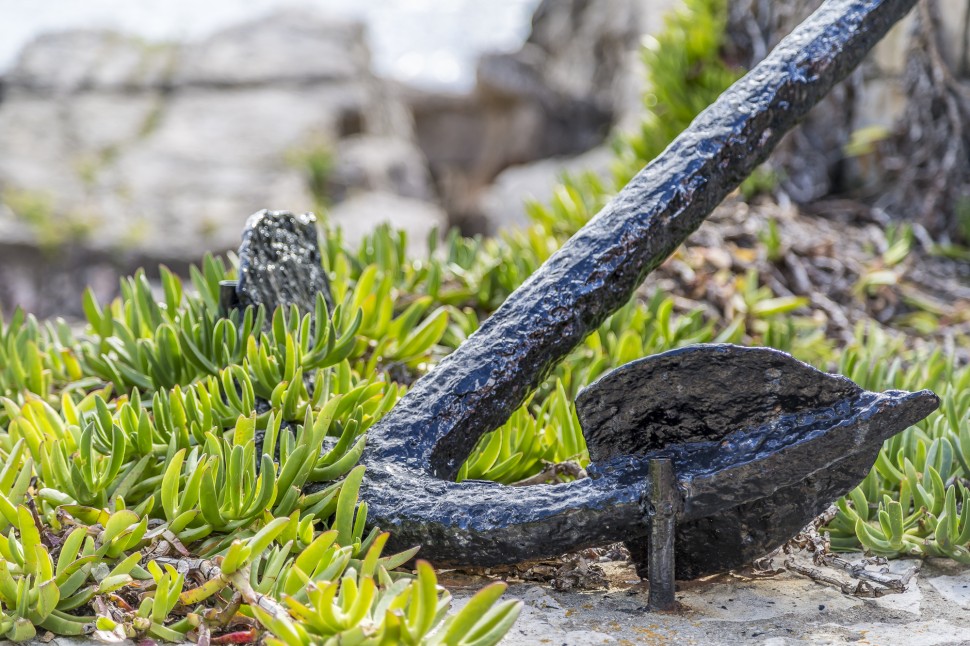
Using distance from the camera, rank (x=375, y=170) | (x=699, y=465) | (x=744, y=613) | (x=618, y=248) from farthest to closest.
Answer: (x=375, y=170) < (x=618, y=248) < (x=744, y=613) < (x=699, y=465)

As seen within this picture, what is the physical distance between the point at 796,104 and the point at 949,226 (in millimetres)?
2699

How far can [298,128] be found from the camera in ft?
27.1

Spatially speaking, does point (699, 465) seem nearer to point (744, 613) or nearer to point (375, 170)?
point (744, 613)

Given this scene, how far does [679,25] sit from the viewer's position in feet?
17.5

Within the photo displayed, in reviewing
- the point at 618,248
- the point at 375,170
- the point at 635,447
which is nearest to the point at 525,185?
the point at 375,170

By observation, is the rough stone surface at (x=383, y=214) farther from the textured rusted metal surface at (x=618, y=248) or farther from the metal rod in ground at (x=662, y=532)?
the metal rod in ground at (x=662, y=532)

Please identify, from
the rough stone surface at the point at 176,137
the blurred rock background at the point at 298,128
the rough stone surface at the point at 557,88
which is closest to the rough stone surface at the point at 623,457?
the blurred rock background at the point at 298,128

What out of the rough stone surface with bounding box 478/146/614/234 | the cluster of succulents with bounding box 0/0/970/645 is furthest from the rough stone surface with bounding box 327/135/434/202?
the cluster of succulents with bounding box 0/0/970/645

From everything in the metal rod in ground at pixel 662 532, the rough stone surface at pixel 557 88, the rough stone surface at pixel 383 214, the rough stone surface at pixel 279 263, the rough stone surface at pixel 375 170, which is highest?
the rough stone surface at pixel 557 88

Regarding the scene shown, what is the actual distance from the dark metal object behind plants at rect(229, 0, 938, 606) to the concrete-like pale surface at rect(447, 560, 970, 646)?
0.25 feet

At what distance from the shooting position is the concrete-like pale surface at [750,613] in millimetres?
1646

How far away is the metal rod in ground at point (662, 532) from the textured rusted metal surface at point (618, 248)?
A: 0.47 metres

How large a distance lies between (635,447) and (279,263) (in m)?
1.16

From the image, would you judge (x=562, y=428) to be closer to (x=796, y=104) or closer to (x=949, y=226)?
(x=796, y=104)
